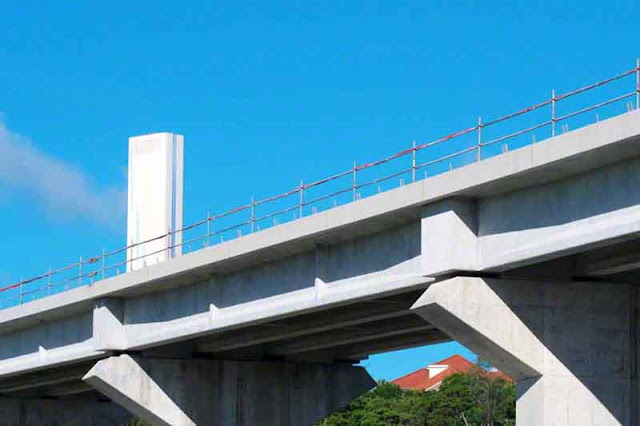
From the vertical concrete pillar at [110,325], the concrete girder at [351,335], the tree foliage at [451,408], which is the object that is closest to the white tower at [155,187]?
the concrete girder at [351,335]

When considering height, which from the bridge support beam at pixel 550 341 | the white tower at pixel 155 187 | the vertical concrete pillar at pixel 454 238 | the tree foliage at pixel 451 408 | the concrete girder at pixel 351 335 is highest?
the white tower at pixel 155 187

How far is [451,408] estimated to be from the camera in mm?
142625

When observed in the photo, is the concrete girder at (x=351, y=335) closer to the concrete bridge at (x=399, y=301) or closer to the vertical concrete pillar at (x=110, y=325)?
the concrete bridge at (x=399, y=301)

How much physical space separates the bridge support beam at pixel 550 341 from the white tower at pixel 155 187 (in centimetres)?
2899

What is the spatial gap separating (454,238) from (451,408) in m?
114

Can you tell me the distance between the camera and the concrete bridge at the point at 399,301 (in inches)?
1105

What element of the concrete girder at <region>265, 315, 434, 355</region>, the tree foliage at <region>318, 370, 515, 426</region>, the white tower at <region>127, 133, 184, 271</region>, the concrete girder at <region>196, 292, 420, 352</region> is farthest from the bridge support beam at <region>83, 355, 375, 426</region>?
the tree foliage at <region>318, 370, 515, 426</region>

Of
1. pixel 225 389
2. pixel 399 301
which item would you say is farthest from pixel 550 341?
pixel 225 389

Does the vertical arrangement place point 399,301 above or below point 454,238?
below

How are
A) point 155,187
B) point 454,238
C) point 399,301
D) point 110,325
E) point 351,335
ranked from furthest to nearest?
point 155,187 → point 110,325 → point 351,335 → point 399,301 → point 454,238

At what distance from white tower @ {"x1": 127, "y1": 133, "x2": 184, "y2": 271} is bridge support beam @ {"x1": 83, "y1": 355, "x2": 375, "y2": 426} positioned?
34.4 ft

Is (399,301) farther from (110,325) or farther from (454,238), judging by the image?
(110,325)

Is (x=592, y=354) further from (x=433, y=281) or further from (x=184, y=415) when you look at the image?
(x=184, y=415)

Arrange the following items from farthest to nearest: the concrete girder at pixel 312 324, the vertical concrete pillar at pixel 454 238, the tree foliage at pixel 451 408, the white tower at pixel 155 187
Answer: the tree foliage at pixel 451 408 < the white tower at pixel 155 187 < the concrete girder at pixel 312 324 < the vertical concrete pillar at pixel 454 238
